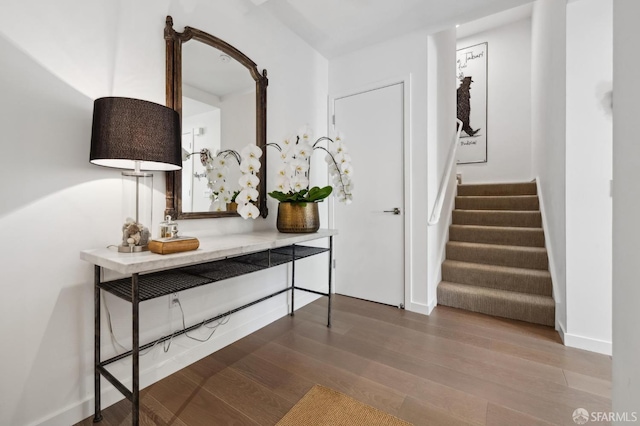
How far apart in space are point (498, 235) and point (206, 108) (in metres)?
3.27

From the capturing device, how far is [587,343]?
1980mm

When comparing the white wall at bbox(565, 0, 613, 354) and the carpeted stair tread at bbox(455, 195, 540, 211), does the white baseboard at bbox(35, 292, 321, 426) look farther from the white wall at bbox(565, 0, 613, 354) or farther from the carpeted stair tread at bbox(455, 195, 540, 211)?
the carpeted stair tread at bbox(455, 195, 540, 211)

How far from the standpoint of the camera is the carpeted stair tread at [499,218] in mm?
3283

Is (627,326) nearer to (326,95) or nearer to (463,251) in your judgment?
(463,251)

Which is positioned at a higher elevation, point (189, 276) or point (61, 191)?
point (61, 191)

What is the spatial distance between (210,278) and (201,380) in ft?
2.19

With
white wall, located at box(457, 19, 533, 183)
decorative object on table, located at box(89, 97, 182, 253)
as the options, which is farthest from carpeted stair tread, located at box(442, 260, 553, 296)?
decorative object on table, located at box(89, 97, 182, 253)

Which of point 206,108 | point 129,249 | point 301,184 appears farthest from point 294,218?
point 129,249

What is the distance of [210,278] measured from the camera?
1.49 meters

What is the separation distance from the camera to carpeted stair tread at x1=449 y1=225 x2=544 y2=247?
303cm

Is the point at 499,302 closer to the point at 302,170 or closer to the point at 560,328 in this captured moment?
the point at 560,328

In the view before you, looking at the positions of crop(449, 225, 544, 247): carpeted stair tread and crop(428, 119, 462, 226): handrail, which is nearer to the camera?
crop(428, 119, 462, 226): handrail

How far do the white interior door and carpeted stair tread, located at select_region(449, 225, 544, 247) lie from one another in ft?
3.86

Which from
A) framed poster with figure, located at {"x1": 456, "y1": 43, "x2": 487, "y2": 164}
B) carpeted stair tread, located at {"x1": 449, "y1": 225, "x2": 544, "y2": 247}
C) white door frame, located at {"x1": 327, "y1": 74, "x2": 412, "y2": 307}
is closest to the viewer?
white door frame, located at {"x1": 327, "y1": 74, "x2": 412, "y2": 307}
